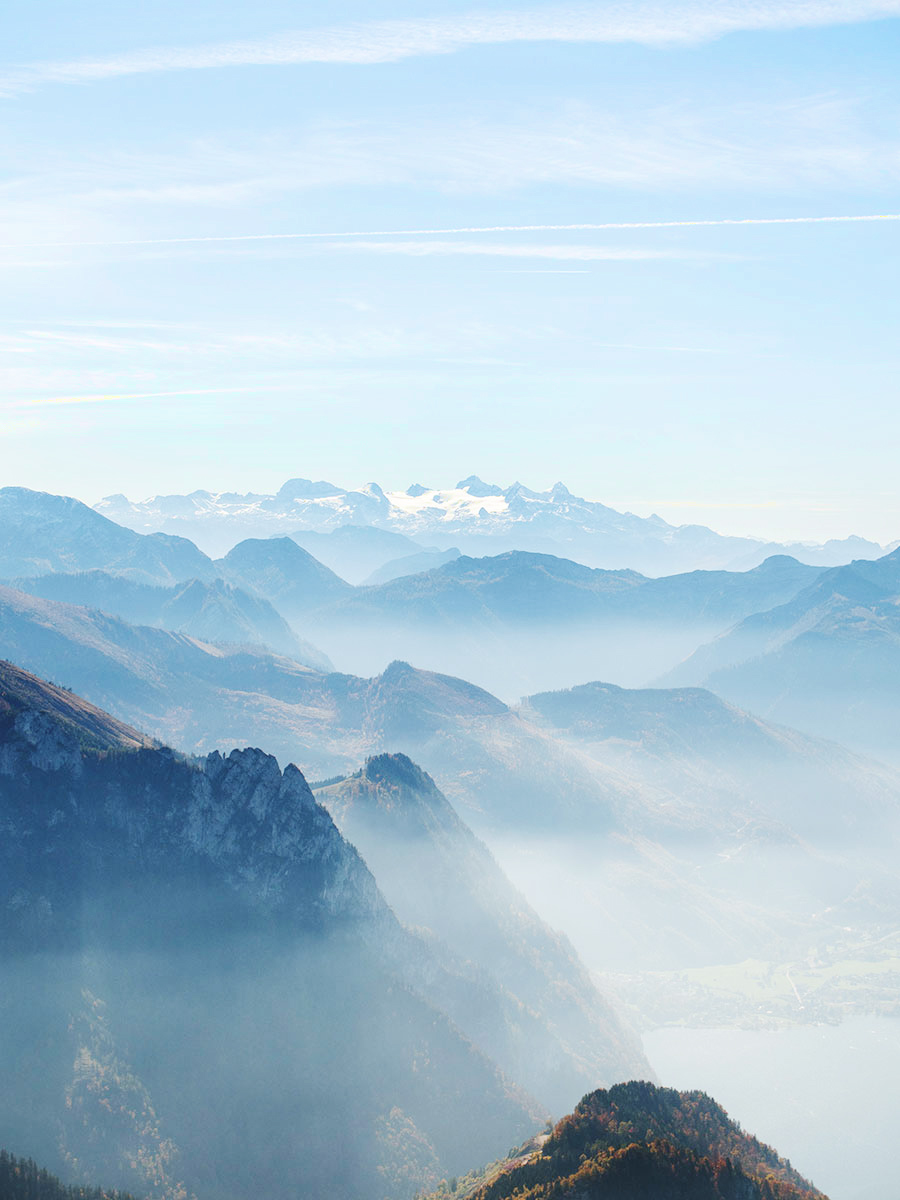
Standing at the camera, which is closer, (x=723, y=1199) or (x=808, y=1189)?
(x=723, y=1199)

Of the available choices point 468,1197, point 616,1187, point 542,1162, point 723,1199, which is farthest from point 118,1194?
point 723,1199

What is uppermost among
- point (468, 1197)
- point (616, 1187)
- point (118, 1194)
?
point (616, 1187)

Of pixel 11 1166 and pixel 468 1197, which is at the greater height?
pixel 468 1197

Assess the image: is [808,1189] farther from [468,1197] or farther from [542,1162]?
[468,1197]

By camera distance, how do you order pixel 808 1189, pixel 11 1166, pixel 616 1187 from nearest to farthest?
pixel 616 1187 → pixel 11 1166 → pixel 808 1189

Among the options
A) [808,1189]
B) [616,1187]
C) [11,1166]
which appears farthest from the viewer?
[808,1189]

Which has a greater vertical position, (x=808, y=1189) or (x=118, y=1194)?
(x=808, y=1189)

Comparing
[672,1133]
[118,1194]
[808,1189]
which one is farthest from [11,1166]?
[808,1189]

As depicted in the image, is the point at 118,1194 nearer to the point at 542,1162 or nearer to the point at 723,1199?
the point at 542,1162

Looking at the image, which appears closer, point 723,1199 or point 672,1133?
point 723,1199
